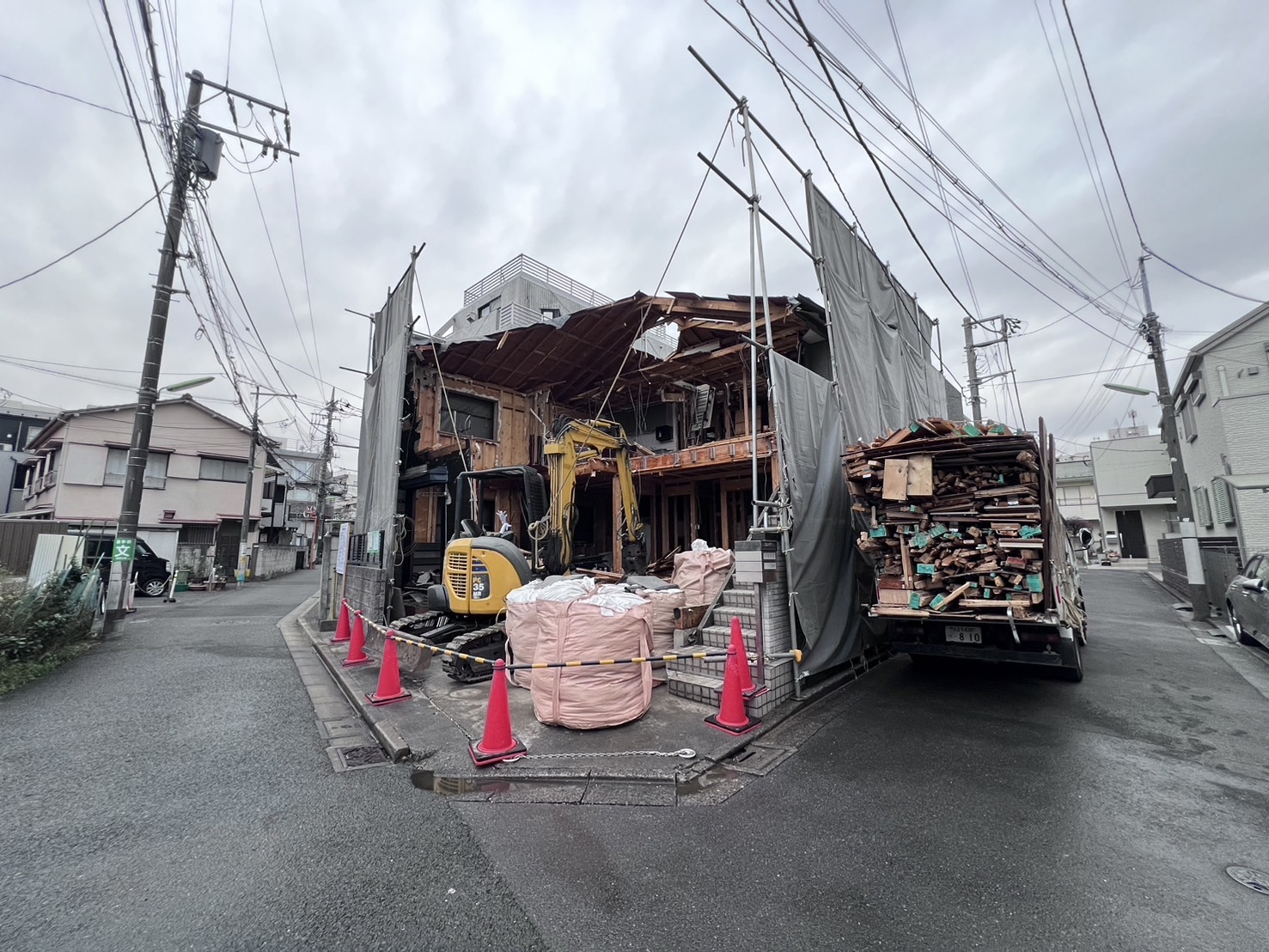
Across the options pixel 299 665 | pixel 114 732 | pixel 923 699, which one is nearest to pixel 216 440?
pixel 299 665

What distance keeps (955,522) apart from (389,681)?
6.18 m

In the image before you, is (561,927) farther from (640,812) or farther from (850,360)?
(850,360)

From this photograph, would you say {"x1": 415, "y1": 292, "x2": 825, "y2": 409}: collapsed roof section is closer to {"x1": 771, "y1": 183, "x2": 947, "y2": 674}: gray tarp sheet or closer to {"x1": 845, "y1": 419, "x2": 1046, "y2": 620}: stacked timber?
{"x1": 771, "y1": 183, "x2": 947, "y2": 674}: gray tarp sheet

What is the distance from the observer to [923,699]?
5449mm

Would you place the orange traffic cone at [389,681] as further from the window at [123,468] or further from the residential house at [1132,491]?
the residential house at [1132,491]

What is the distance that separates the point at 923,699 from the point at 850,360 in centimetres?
457

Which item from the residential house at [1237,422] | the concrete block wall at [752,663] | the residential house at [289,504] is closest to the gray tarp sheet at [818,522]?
the concrete block wall at [752,663]

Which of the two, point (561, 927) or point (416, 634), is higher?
point (416, 634)

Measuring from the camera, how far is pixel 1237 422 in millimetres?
13734

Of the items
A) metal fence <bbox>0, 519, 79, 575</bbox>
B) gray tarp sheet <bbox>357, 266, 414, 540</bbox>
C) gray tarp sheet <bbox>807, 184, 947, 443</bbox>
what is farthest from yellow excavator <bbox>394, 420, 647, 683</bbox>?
metal fence <bbox>0, 519, 79, 575</bbox>

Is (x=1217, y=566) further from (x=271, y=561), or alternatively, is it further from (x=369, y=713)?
(x=271, y=561)

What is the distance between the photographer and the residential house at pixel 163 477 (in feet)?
63.3

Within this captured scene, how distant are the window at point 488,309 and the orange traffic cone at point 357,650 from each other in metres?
15.1

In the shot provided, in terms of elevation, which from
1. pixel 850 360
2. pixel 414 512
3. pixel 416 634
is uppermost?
pixel 850 360
